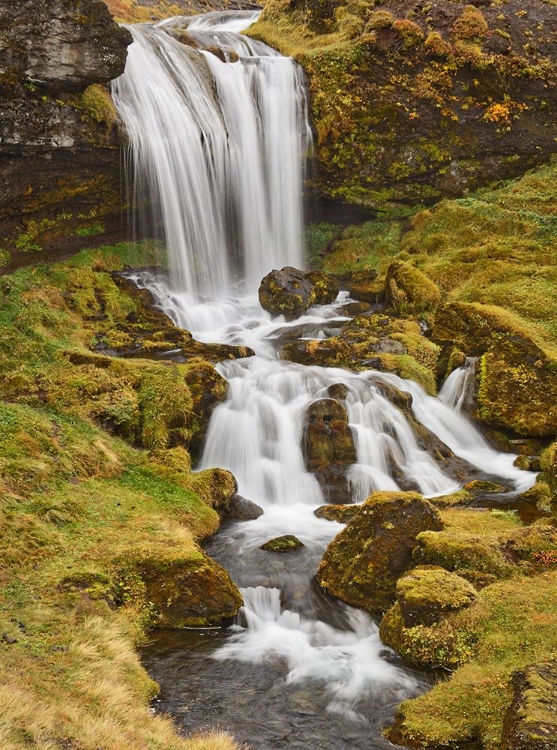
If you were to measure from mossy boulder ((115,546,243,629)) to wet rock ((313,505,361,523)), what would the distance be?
3201 millimetres

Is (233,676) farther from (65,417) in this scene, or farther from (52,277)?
(52,277)

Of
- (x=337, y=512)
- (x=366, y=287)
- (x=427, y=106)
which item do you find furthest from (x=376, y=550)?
(x=427, y=106)

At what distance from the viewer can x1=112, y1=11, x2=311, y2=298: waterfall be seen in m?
22.0

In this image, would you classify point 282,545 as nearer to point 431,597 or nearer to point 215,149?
point 431,597

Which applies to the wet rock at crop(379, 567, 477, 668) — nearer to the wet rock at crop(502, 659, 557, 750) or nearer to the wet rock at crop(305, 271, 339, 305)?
the wet rock at crop(502, 659, 557, 750)

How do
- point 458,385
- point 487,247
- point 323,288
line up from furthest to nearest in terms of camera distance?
point 323,288 → point 487,247 → point 458,385

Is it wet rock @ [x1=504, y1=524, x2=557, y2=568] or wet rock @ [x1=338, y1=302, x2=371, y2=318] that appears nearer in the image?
wet rock @ [x1=504, y1=524, x2=557, y2=568]

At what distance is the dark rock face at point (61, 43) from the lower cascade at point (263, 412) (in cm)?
259

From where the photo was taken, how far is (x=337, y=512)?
1182 cm

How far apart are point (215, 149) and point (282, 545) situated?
57.2 ft

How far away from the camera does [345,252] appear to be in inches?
1050

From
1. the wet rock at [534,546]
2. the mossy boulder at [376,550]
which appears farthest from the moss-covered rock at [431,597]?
the wet rock at [534,546]

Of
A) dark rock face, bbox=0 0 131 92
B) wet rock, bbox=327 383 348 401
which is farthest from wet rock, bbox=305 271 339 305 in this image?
dark rock face, bbox=0 0 131 92

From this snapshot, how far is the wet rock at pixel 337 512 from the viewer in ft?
38.4
